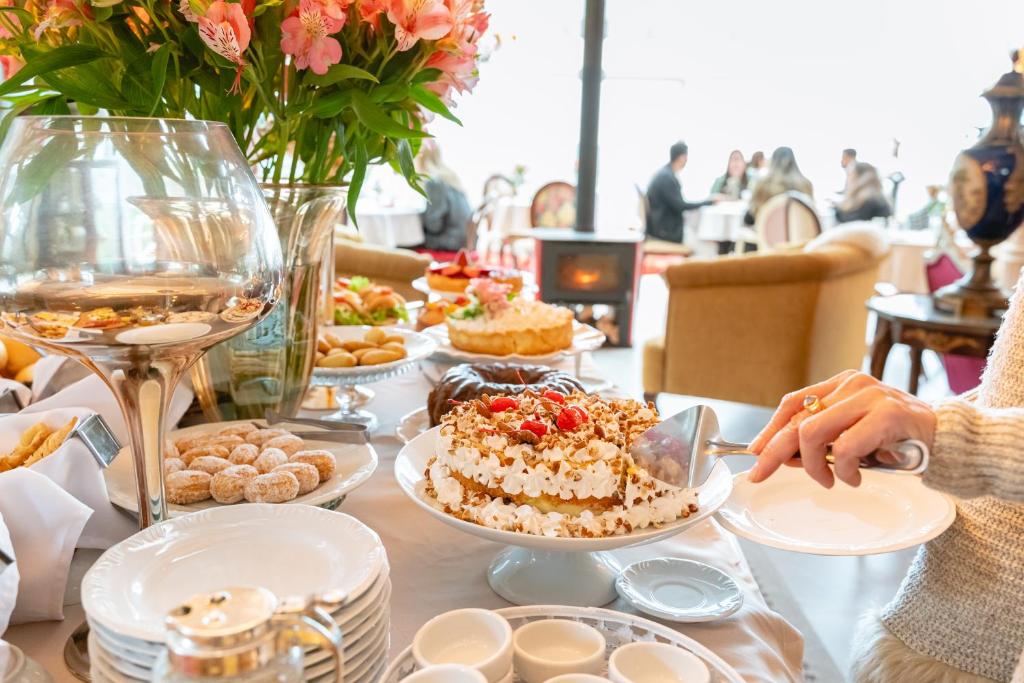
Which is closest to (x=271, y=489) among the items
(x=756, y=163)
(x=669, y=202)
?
(x=669, y=202)

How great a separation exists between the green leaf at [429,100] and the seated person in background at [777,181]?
261 inches

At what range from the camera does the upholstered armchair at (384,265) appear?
13.2 feet

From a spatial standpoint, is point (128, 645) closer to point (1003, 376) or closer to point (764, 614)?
point (764, 614)

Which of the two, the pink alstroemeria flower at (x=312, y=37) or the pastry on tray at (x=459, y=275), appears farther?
the pastry on tray at (x=459, y=275)

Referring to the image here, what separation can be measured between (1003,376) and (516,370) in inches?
27.2

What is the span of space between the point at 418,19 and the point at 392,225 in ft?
18.9

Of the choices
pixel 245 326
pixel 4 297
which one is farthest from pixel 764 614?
pixel 4 297

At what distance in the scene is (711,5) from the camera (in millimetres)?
9117

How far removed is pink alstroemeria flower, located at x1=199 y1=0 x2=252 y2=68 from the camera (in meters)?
0.82

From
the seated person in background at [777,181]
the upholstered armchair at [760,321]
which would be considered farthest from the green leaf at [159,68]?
the seated person in background at [777,181]

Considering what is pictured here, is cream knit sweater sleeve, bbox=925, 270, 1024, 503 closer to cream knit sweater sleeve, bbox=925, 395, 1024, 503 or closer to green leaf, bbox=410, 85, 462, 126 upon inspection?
cream knit sweater sleeve, bbox=925, 395, 1024, 503

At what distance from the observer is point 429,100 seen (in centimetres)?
108

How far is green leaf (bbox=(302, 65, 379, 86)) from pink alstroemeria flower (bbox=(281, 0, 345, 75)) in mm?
26

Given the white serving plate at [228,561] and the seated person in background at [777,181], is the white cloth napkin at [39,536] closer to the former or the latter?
the white serving plate at [228,561]
